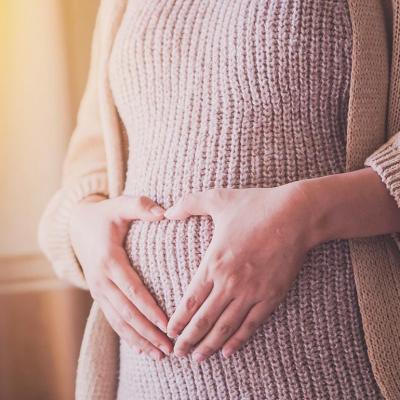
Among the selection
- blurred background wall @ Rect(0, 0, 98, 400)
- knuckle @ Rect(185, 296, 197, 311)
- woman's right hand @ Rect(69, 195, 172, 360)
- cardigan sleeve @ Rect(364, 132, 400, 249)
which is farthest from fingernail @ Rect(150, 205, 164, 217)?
blurred background wall @ Rect(0, 0, 98, 400)

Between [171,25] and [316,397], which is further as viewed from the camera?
[171,25]

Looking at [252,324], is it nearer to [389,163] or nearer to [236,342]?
[236,342]

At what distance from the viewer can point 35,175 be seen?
47.9 inches

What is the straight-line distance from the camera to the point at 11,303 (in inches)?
48.6

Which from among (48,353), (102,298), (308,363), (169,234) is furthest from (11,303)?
(308,363)

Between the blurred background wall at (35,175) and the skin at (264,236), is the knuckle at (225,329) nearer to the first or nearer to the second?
the skin at (264,236)

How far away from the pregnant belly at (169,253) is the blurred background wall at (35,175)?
1.83ft

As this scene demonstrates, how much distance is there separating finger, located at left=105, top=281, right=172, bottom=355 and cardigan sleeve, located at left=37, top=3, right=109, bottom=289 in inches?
6.1

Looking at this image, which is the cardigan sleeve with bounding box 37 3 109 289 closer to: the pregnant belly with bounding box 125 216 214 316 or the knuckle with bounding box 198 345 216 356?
the pregnant belly with bounding box 125 216 214 316

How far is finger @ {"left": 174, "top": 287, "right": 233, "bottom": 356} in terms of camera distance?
652 millimetres

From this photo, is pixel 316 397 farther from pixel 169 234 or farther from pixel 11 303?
pixel 11 303

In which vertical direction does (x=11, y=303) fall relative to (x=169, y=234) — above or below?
below

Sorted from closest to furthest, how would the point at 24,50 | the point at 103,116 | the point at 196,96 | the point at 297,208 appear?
the point at 297,208 < the point at 196,96 < the point at 103,116 < the point at 24,50

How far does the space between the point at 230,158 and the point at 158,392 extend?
12.6 inches
